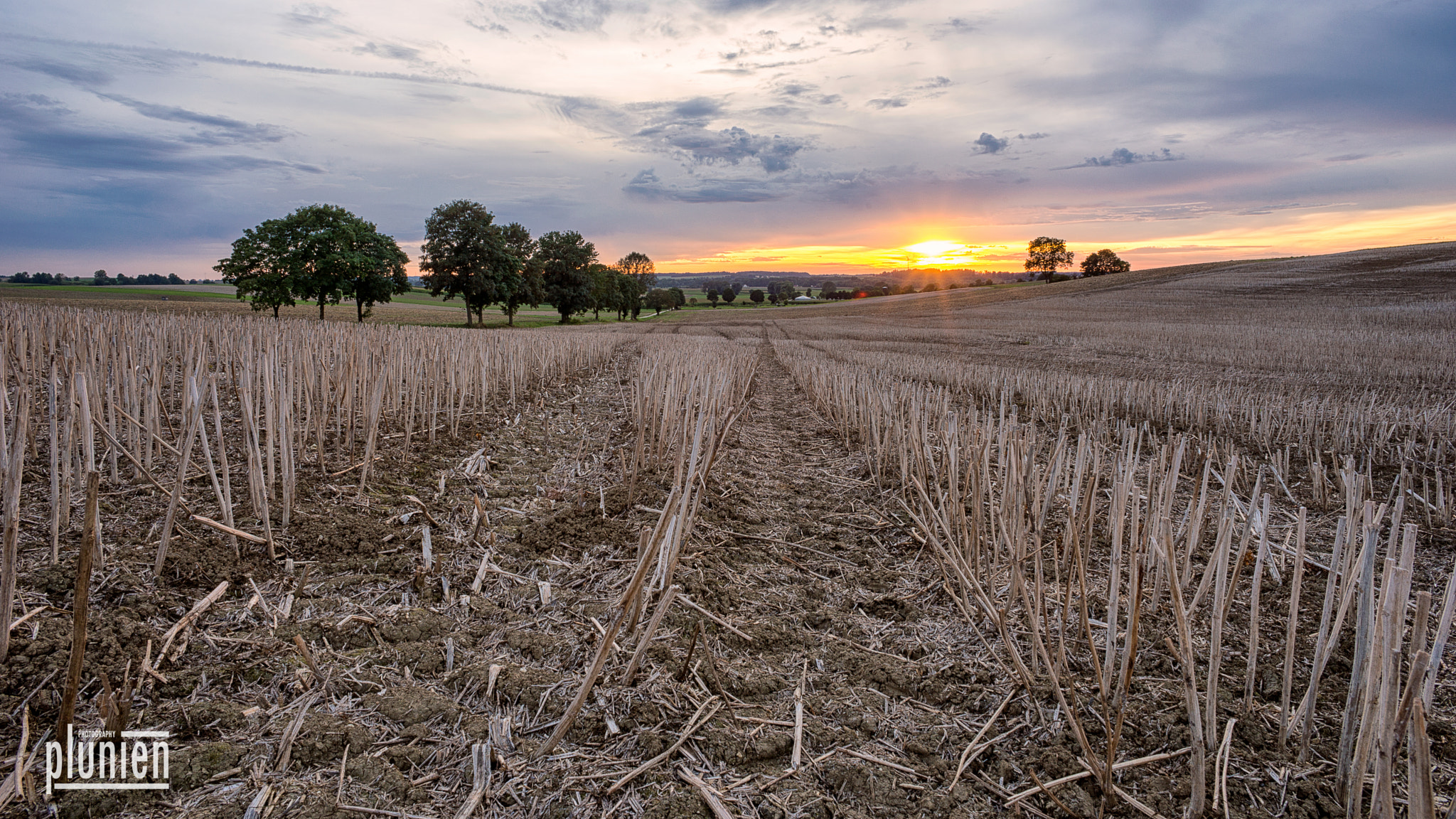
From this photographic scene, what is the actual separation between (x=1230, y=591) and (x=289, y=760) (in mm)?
3603

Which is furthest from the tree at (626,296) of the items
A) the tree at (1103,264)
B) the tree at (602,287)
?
the tree at (1103,264)

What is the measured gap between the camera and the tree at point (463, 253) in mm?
47000

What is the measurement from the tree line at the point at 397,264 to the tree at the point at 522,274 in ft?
0.32

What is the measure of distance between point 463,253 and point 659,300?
65.2m

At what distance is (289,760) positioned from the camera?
223 centimetres

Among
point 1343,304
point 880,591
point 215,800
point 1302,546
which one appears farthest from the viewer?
point 1343,304

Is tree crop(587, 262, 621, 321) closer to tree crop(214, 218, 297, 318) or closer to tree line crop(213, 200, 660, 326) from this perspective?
tree line crop(213, 200, 660, 326)

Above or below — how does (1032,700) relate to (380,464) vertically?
below

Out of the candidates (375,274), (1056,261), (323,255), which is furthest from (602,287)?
(1056,261)

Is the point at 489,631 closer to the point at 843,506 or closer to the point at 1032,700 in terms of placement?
the point at 1032,700

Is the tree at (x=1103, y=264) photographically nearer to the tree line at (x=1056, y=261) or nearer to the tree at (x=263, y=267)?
the tree line at (x=1056, y=261)

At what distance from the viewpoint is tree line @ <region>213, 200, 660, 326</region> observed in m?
38.3

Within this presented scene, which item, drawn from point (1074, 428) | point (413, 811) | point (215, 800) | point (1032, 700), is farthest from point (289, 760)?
point (1074, 428)

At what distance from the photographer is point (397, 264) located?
45125mm
